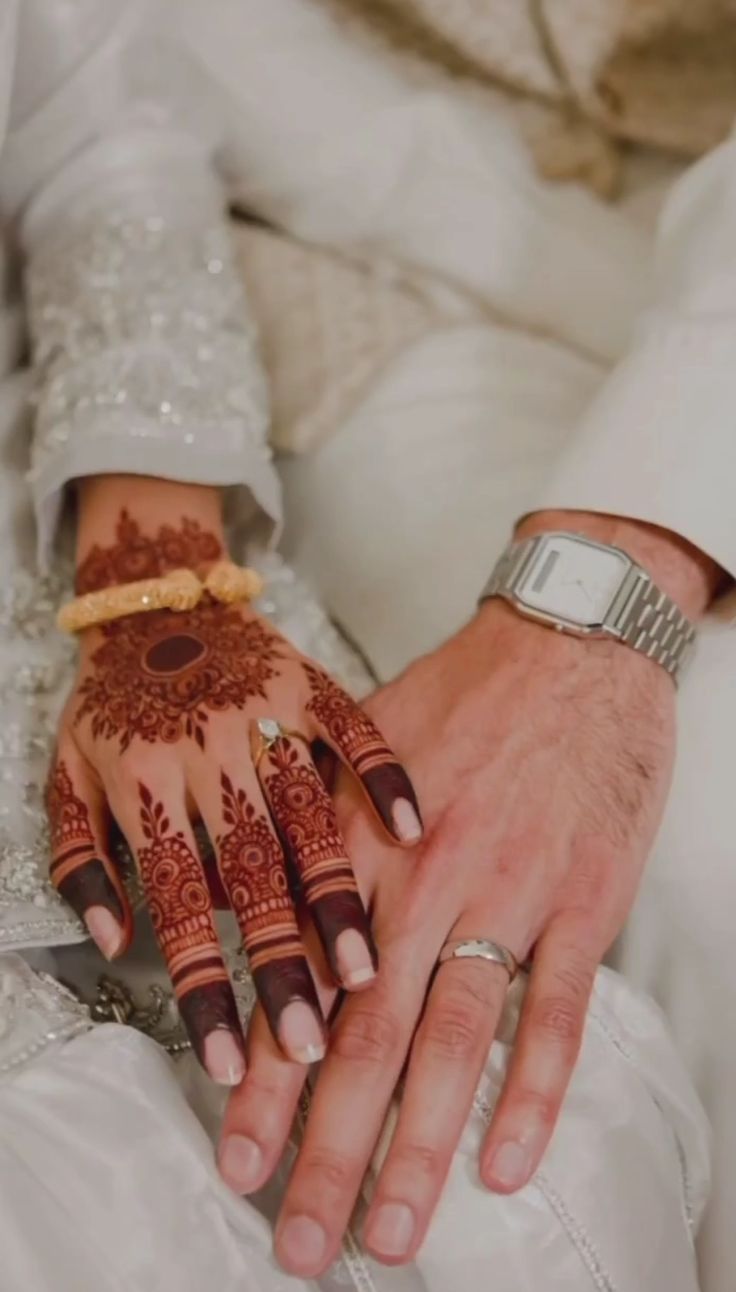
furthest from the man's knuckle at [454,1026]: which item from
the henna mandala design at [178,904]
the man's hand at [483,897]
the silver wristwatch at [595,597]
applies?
the silver wristwatch at [595,597]

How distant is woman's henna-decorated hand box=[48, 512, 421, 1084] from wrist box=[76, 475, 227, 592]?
1.9 inches

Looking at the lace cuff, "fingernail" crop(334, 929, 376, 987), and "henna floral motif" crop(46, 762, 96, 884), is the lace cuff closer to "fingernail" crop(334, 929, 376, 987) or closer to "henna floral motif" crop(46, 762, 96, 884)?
"henna floral motif" crop(46, 762, 96, 884)

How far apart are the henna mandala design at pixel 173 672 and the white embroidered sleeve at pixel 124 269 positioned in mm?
115

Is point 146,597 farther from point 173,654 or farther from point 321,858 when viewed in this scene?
point 321,858

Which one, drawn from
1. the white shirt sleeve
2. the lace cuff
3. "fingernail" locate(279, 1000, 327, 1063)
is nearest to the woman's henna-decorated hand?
"fingernail" locate(279, 1000, 327, 1063)

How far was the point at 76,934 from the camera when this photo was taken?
2.04 feet

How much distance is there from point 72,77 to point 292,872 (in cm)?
60

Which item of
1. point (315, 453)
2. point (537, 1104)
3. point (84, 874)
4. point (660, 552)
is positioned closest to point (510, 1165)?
point (537, 1104)

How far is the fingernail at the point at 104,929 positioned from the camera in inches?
24.2

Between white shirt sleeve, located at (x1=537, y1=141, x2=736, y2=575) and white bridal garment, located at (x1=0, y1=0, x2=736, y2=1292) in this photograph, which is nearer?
white bridal garment, located at (x1=0, y1=0, x2=736, y2=1292)

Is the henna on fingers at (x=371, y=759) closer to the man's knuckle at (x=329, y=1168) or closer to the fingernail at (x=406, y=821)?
the fingernail at (x=406, y=821)

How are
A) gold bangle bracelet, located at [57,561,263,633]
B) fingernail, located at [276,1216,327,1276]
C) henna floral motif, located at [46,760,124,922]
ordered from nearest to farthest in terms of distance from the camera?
fingernail, located at [276,1216,327,1276]
henna floral motif, located at [46,760,124,922]
gold bangle bracelet, located at [57,561,263,633]

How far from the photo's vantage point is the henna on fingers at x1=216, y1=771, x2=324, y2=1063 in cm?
56

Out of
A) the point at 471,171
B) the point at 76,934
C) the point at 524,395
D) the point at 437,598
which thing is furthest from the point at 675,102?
the point at 76,934
